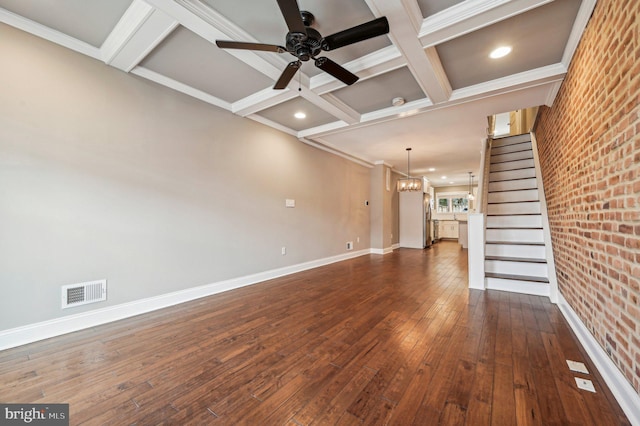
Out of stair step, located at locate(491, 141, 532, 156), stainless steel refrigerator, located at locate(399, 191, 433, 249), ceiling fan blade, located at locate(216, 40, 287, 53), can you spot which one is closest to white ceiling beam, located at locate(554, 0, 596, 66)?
ceiling fan blade, located at locate(216, 40, 287, 53)

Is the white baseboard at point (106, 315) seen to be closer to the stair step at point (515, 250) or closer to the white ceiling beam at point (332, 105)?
the white ceiling beam at point (332, 105)

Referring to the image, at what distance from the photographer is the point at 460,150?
5754mm

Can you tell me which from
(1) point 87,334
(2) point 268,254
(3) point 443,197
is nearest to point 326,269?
(2) point 268,254

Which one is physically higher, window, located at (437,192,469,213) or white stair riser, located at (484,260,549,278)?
window, located at (437,192,469,213)

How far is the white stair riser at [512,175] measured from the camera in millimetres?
4594

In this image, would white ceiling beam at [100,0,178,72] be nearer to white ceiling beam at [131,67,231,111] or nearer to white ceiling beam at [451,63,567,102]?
white ceiling beam at [131,67,231,111]

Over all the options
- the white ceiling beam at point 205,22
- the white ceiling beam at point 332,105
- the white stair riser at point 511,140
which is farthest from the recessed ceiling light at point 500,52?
the white stair riser at point 511,140

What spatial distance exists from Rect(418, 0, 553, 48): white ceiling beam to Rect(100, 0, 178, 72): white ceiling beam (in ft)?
6.91

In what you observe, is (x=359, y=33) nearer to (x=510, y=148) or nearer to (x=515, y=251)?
(x=515, y=251)

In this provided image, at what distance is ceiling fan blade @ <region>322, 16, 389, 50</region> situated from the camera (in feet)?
5.55

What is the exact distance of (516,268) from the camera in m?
3.61

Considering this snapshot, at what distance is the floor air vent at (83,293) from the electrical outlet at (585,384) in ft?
12.7

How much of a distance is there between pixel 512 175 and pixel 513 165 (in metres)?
0.33

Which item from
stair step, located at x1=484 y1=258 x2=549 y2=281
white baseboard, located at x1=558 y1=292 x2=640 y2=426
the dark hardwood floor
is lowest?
the dark hardwood floor
